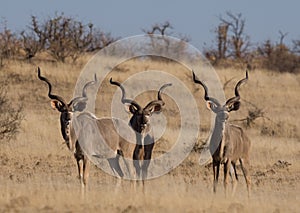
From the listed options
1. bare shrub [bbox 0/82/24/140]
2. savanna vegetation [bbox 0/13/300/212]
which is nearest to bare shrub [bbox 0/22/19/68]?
savanna vegetation [bbox 0/13/300/212]

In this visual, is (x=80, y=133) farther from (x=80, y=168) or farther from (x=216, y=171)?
(x=216, y=171)

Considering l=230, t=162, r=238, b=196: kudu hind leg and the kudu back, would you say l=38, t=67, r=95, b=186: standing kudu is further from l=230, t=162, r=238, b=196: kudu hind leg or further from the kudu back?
l=230, t=162, r=238, b=196: kudu hind leg

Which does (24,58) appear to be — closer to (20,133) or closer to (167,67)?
(167,67)

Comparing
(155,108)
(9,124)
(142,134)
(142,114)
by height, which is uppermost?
(155,108)

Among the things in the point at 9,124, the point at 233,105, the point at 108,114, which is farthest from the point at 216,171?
the point at 108,114

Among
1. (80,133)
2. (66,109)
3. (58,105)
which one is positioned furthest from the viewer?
(80,133)

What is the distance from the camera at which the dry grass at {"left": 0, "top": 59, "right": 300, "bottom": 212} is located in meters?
11.8

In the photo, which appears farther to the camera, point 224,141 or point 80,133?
point 80,133

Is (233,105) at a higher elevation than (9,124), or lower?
higher

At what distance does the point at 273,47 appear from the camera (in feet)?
168

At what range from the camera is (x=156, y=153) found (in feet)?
66.0

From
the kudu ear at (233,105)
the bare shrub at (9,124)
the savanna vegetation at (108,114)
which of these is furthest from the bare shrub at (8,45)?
the kudu ear at (233,105)

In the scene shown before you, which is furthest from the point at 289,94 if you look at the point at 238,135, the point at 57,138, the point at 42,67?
the point at 238,135

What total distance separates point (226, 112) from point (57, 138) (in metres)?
8.06
